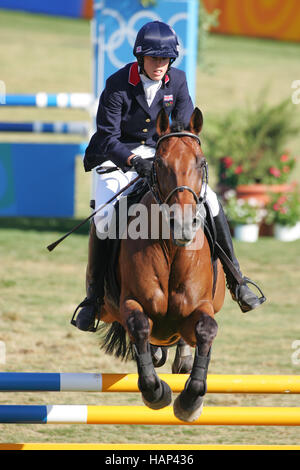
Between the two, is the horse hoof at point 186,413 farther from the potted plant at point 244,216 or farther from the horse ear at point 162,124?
the potted plant at point 244,216

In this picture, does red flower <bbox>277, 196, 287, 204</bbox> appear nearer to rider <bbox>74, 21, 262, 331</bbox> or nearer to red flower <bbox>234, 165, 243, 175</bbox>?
red flower <bbox>234, 165, 243, 175</bbox>

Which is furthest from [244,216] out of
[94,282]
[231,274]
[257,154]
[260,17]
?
[260,17]

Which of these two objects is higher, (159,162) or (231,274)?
(159,162)

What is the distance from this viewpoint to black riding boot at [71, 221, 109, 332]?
4.80 metres

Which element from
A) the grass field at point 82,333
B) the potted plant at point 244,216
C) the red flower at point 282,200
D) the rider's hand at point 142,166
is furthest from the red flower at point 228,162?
the rider's hand at point 142,166

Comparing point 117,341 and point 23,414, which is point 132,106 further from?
point 23,414

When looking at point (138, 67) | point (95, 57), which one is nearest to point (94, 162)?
point (138, 67)

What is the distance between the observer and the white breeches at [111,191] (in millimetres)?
4734

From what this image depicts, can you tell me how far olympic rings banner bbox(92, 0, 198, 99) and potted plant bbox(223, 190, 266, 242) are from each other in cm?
192

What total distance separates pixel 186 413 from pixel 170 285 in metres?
0.67

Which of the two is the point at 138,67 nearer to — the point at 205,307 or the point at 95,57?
the point at 205,307

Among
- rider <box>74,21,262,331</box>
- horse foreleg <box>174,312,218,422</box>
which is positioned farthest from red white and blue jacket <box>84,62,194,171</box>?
horse foreleg <box>174,312,218,422</box>

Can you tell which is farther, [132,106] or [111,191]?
[111,191]

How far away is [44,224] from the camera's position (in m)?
13.0
